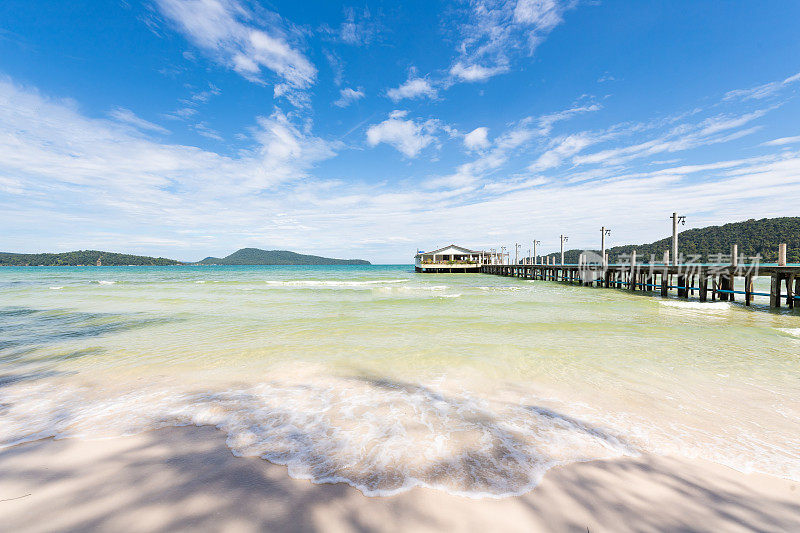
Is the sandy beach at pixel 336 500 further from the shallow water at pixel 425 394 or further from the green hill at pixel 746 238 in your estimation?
the green hill at pixel 746 238

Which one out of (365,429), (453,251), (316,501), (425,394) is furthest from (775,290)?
(453,251)

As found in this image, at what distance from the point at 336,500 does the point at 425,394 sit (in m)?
2.57

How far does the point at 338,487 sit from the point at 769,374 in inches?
318

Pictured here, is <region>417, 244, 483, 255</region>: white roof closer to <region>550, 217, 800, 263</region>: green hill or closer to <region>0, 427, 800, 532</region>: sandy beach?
<region>550, 217, 800, 263</region>: green hill

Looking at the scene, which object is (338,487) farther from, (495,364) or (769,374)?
(769,374)

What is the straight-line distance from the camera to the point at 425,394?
4934 millimetres

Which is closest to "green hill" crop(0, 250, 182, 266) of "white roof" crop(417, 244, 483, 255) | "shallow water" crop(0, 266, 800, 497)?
"white roof" crop(417, 244, 483, 255)

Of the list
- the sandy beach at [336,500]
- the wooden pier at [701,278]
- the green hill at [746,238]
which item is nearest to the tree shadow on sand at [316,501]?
the sandy beach at [336,500]

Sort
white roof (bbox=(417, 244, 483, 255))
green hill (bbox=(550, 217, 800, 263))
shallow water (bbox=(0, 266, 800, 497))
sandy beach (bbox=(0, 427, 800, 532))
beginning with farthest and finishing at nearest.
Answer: white roof (bbox=(417, 244, 483, 255)) → green hill (bbox=(550, 217, 800, 263)) → shallow water (bbox=(0, 266, 800, 497)) → sandy beach (bbox=(0, 427, 800, 532))

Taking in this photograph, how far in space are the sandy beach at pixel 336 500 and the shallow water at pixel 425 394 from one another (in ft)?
0.69

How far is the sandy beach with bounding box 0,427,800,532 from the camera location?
228cm

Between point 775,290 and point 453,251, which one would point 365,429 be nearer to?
point 775,290

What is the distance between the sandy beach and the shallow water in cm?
21

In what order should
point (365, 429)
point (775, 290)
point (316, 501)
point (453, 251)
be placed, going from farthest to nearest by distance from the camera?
point (453, 251), point (775, 290), point (365, 429), point (316, 501)
